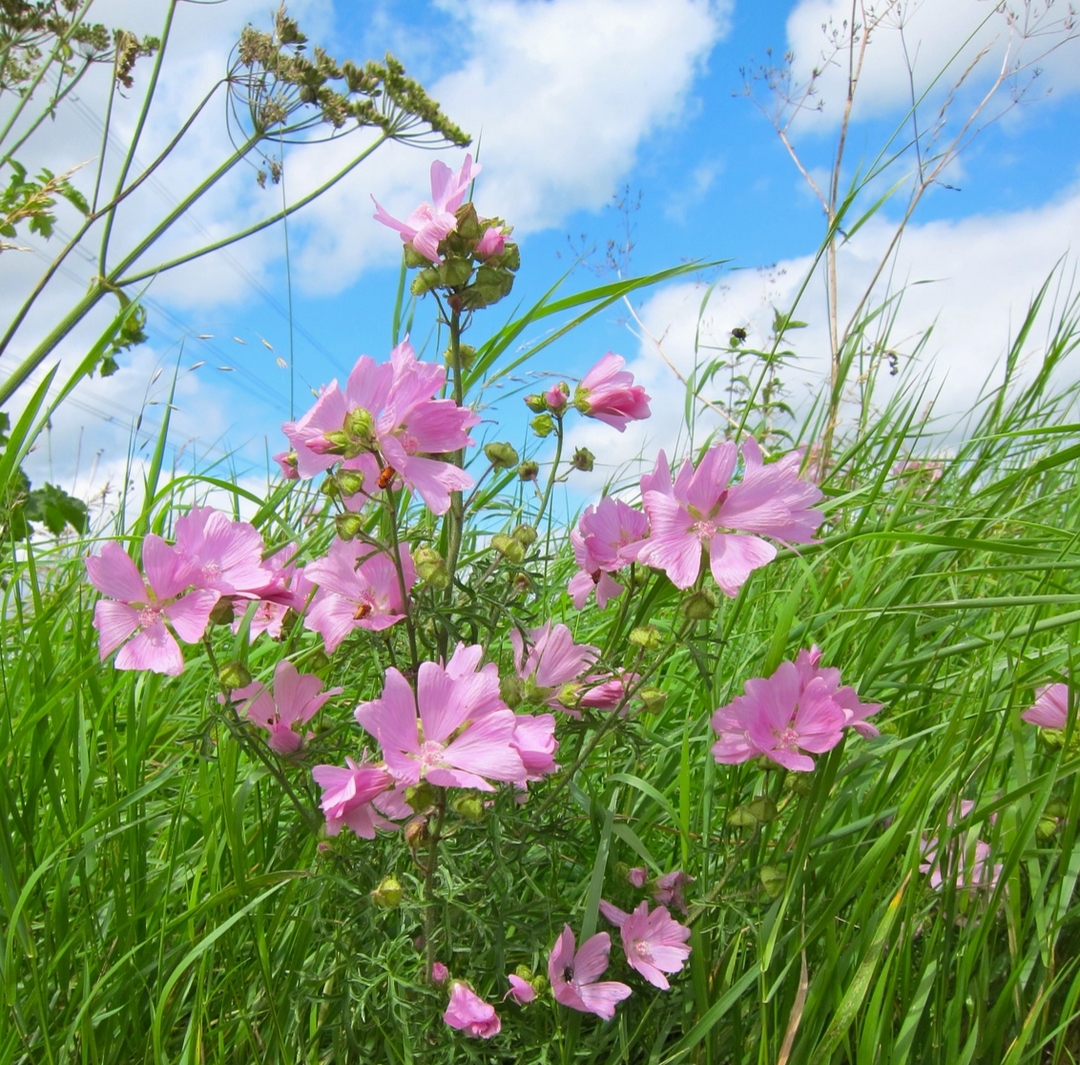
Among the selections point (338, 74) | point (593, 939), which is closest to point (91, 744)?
point (593, 939)

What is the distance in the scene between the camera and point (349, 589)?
103 cm

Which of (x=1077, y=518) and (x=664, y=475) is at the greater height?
(x=1077, y=518)

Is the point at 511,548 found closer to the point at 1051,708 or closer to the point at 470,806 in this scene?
the point at 470,806

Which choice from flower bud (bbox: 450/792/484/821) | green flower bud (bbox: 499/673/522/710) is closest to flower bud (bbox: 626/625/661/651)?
green flower bud (bbox: 499/673/522/710)

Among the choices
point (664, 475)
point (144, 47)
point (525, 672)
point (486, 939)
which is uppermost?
point (144, 47)

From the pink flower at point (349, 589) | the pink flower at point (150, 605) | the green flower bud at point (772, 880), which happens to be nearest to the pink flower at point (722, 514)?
Result: the pink flower at point (349, 589)

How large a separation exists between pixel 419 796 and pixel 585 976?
1.10 feet

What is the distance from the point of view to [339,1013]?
1089 millimetres

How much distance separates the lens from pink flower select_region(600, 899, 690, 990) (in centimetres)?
107

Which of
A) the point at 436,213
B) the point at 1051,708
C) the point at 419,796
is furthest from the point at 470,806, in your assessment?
the point at 1051,708

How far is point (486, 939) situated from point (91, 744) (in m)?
0.69

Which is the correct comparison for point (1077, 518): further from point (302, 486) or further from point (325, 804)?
point (325, 804)

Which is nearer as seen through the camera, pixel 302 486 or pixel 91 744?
pixel 91 744

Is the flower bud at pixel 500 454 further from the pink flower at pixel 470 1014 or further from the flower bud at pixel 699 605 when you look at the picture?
the pink flower at pixel 470 1014
